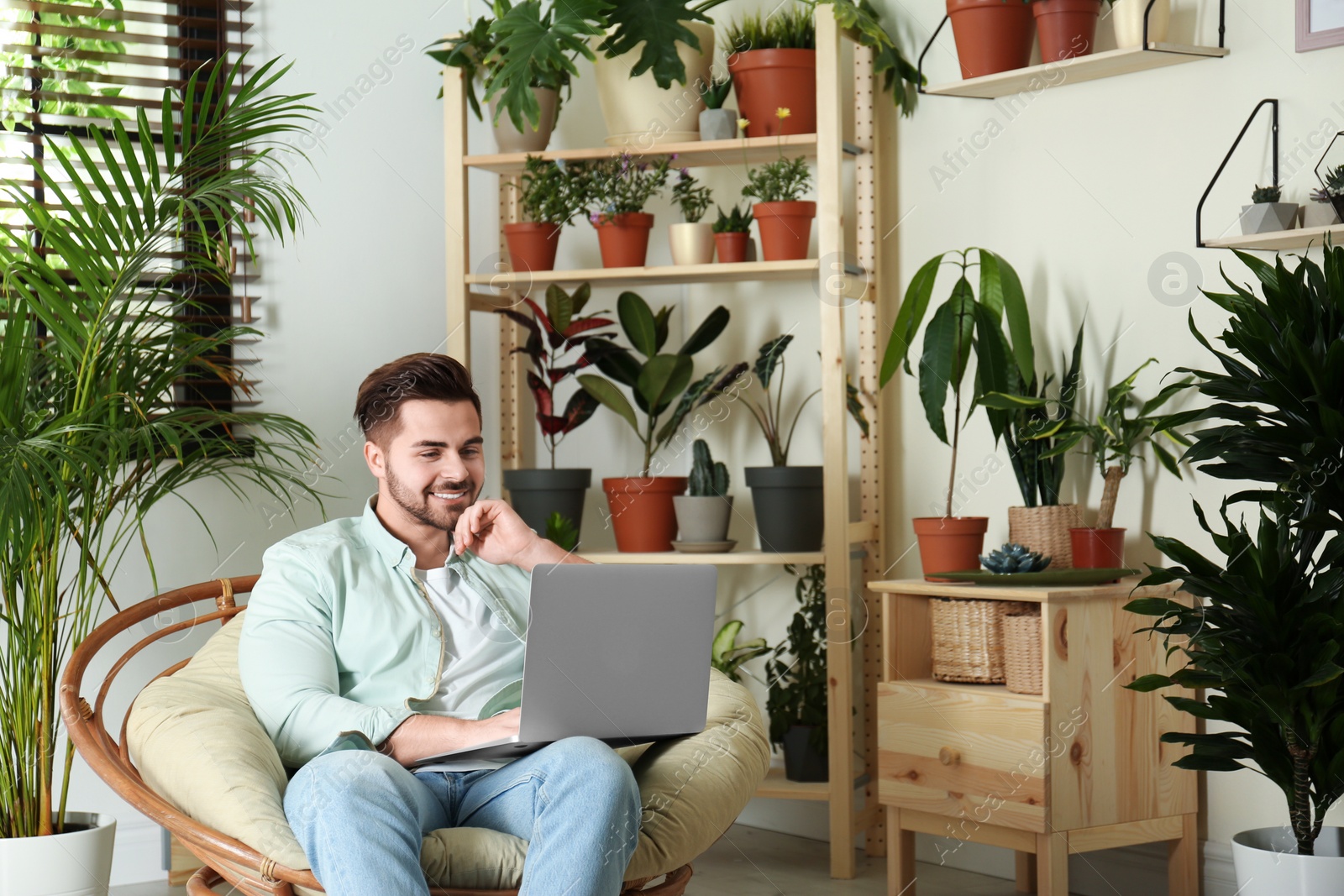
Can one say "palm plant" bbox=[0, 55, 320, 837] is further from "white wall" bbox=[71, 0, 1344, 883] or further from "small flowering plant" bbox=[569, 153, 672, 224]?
"small flowering plant" bbox=[569, 153, 672, 224]

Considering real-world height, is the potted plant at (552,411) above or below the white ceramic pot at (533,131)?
below

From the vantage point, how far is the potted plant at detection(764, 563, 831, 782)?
3.22m

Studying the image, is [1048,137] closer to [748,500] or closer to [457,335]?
[748,500]

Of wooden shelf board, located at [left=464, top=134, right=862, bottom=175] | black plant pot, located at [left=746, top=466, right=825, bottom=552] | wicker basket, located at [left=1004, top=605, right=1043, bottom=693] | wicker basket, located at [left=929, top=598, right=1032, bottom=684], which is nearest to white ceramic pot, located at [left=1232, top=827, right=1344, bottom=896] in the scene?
wicker basket, located at [left=1004, top=605, right=1043, bottom=693]

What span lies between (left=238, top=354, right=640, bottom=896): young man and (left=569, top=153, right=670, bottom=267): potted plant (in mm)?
1214

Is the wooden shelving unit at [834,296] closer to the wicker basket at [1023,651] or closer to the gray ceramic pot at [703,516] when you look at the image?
the gray ceramic pot at [703,516]

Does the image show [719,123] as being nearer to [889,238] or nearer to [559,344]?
[889,238]

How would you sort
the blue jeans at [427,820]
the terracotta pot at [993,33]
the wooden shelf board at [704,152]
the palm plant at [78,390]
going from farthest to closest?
1. the wooden shelf board at [704,152]
2. the terracotta pot at [993,33]
3. the palm plant at [78,390]
4. the blue jeans at [427,820]

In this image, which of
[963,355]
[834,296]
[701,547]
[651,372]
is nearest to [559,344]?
[651,372]

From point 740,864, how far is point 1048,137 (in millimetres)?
1839

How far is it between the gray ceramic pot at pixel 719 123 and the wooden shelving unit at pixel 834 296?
0.15 feet

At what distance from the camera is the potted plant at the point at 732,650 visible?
3.29 m

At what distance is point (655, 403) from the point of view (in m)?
3.25

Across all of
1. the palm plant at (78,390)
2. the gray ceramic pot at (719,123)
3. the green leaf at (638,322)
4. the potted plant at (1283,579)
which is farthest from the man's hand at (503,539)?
the gray ceramic pot at (719,123)
